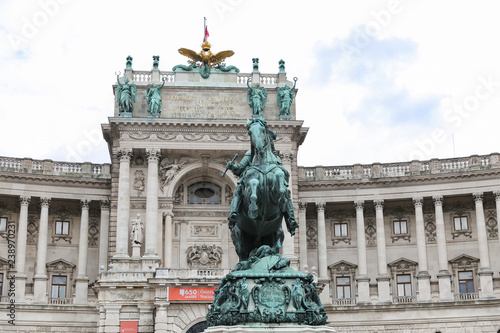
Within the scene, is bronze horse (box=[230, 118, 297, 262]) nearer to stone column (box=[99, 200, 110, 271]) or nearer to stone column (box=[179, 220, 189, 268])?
stone column (box=[179, 220, 189, 268])

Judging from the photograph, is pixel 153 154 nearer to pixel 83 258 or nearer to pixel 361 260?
pixel 83 258

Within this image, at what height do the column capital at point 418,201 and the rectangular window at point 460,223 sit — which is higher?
the column capital at point 418,201

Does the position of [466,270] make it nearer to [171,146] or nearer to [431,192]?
[431,192]

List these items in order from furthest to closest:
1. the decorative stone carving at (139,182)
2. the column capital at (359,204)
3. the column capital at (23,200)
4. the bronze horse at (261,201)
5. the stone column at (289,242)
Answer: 1. the column capital at (359,204)
2. the column capital at (23,200)
3. the decorative stone carving at (139,182)
4. the stone column at (289,242)
5. the bronze horse at (261,201)

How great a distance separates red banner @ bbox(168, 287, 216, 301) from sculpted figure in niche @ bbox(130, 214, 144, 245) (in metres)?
6.21

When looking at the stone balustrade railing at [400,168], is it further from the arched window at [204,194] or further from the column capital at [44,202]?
the column capital at [44,202]

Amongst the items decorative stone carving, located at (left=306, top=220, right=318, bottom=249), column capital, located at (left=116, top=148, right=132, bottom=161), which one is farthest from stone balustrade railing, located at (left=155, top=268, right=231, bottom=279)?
decorative stone carving, located at (left=306, top=220, right=318, bottom=249)

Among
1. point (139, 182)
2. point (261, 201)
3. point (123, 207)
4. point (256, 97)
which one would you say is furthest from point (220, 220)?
point (261, 201)

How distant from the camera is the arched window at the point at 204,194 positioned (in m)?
55.4

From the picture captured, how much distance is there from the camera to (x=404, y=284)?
188 ft

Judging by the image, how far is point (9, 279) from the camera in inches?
2130

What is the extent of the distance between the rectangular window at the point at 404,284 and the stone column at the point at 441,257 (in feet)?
9.07

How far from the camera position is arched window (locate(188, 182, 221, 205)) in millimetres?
55406

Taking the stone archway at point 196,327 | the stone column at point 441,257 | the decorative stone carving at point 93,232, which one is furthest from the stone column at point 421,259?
the decorative stone carving at point 93,232
